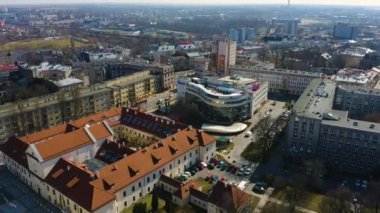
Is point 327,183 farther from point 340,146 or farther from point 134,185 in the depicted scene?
point 134,185

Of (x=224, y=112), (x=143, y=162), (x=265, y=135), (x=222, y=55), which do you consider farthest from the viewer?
(x=222, y=55)

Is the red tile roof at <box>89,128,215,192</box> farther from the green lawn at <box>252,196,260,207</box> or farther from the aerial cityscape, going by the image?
the green lawn at <box>252,196,260,207</box>

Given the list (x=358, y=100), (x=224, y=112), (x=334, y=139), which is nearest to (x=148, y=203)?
(x=334, y=139)

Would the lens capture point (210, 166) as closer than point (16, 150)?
No

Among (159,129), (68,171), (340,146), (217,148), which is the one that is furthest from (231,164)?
(68,171)

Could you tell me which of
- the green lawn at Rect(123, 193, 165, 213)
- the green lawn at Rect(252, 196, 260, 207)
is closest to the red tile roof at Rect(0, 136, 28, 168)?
the green lawn at Rect(123, 193, 165, 213)

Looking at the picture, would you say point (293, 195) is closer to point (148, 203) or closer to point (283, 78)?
point (148, 203)

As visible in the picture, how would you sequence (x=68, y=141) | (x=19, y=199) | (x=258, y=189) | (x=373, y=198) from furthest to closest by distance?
(x=68, y=141), (x=258, y=189), (x=19, y=199), (x=373, y=198)
